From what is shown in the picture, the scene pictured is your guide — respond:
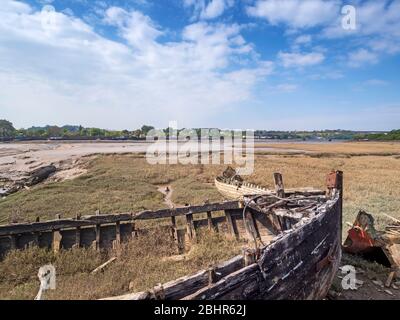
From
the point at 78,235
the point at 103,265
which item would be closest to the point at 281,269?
the point at 103,265

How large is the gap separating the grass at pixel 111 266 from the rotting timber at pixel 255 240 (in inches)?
13.9

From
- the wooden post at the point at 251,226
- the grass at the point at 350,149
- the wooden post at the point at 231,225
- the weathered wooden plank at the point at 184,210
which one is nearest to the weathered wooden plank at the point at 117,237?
the weathered wooden plank at the point at 184,210

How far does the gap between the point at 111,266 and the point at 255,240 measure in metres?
4.06

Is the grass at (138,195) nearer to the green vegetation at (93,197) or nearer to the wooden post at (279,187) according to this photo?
the green vegetation at (93,197)

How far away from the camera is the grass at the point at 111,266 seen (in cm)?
609

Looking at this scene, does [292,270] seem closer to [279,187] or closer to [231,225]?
[231,225]

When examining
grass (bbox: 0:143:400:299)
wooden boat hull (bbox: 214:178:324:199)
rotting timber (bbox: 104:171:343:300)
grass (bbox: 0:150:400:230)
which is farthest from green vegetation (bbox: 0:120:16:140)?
Answer: rotting timber (bbox: 104:171:343:300)

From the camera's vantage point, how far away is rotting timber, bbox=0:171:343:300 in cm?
338

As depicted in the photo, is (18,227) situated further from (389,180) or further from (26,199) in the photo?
(389,180)

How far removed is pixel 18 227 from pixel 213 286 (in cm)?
648

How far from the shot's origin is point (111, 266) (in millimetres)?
7164

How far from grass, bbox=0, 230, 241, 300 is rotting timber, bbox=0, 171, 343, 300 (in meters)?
0.35
